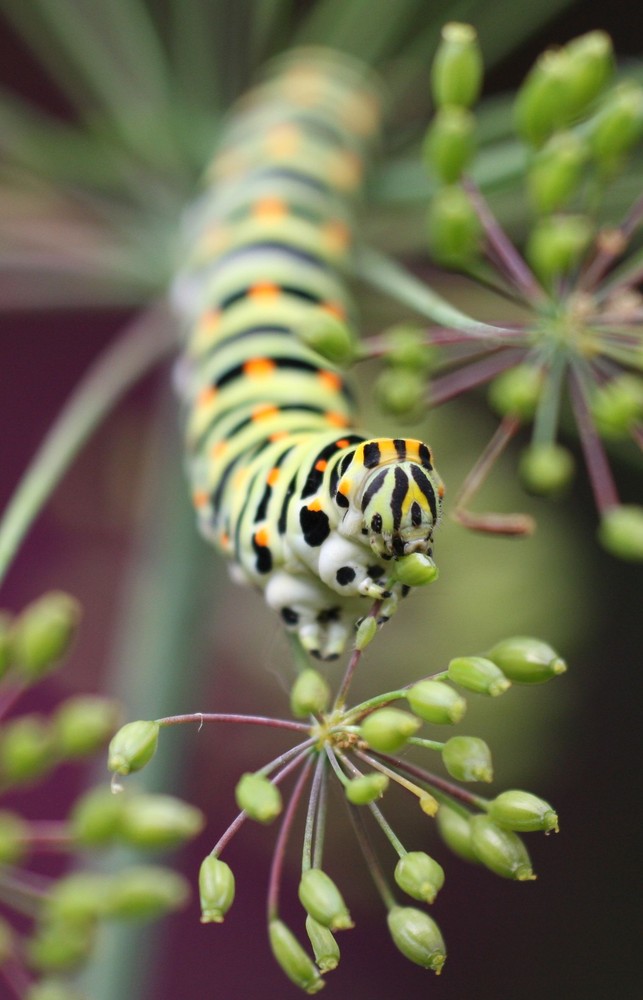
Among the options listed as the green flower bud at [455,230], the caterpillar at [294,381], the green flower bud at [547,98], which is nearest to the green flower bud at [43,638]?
the caterpillar at [294,381]

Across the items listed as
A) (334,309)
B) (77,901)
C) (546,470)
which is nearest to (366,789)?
(77,901)

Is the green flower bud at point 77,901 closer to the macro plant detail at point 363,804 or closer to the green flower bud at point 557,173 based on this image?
the macro plant detail at point 363,804

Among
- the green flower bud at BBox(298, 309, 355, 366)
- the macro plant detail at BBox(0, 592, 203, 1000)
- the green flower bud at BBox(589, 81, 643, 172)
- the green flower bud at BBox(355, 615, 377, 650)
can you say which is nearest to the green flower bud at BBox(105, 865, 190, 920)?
the macro plant detail at BBox(0, 592, 203, 1000)

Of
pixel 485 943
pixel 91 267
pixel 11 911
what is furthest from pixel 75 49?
pixel 485 943

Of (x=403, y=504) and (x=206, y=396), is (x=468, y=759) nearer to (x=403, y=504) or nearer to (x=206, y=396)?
(x=403, y=504)

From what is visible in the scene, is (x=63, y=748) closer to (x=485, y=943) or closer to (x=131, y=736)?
(x=131, y=736)

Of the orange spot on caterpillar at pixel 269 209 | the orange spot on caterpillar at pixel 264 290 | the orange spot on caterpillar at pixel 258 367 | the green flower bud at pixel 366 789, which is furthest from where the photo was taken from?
the orange spot on caterpillar at pixel 269 209
